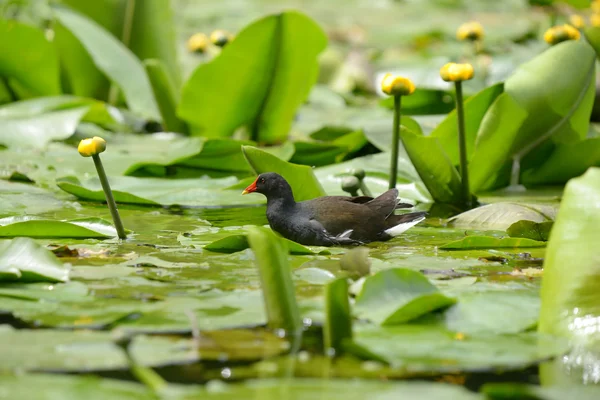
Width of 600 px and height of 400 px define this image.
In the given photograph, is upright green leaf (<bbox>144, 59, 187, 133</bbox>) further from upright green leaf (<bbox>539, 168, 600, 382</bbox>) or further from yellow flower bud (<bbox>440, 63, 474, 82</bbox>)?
upright green leaf (<bbox>539, 168, 600, 382</bbox>)

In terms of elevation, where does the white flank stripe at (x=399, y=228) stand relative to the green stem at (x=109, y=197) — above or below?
below

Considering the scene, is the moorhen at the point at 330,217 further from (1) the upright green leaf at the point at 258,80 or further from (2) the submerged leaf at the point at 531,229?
(1) the upright green leaf at the point at 258,80

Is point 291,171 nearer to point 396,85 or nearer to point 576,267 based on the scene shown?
point 396,85

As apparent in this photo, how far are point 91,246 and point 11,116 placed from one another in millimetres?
1872

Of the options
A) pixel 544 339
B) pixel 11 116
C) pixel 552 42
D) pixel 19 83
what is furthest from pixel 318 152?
pixel 544 339

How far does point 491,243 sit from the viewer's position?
8.64 ft

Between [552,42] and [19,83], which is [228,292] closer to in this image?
[552,42]

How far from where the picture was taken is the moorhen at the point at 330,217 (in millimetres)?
2875

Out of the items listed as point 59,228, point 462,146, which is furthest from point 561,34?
point 59,228

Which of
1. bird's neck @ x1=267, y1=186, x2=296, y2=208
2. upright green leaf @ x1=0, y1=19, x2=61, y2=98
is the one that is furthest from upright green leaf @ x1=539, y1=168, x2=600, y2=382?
upright green leaf @ x1=0, y1=19, x2=61, y2=98

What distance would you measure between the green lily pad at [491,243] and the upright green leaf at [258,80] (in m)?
1.71

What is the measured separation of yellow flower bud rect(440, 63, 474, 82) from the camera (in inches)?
110

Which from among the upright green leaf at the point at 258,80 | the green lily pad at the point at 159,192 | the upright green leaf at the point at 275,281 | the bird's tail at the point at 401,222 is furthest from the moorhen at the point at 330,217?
the upright green leaf at the point at 258,80

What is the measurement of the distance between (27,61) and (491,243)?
2918 mm
